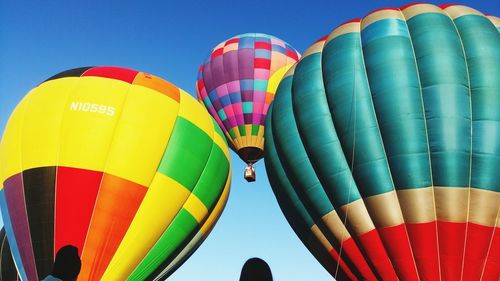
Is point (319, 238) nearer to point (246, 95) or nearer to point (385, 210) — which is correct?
point (385, 210)

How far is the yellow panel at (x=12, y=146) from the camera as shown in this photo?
8.77 metres

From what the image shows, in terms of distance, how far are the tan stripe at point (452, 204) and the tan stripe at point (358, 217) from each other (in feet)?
3.87

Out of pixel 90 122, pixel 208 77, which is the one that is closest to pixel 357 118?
pixel 90 122

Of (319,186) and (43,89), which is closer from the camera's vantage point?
(319,186)

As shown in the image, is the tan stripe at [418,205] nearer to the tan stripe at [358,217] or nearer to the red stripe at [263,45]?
the tan stripe at [358,217]

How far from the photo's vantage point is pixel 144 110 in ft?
30.3

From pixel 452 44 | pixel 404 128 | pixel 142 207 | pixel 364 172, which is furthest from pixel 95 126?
pixel 452 44

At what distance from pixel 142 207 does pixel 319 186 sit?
3.47 meters

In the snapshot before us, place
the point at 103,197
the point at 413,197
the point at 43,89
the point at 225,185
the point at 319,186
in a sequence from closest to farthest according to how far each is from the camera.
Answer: the point at 413,197, the point at 103,197, the point at 319,186, the point at 43,89, the point at 225,185

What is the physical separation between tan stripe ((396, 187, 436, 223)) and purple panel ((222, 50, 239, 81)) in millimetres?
10654

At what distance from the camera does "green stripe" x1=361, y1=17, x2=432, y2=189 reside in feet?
25.2

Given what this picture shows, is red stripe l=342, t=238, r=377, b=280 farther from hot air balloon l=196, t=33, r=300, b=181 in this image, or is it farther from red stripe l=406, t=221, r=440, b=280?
hot air balloon l=196, t=33, r=300, b=181

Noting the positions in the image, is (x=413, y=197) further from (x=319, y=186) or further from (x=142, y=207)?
(x=142, y=207)

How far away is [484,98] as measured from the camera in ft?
25.3
